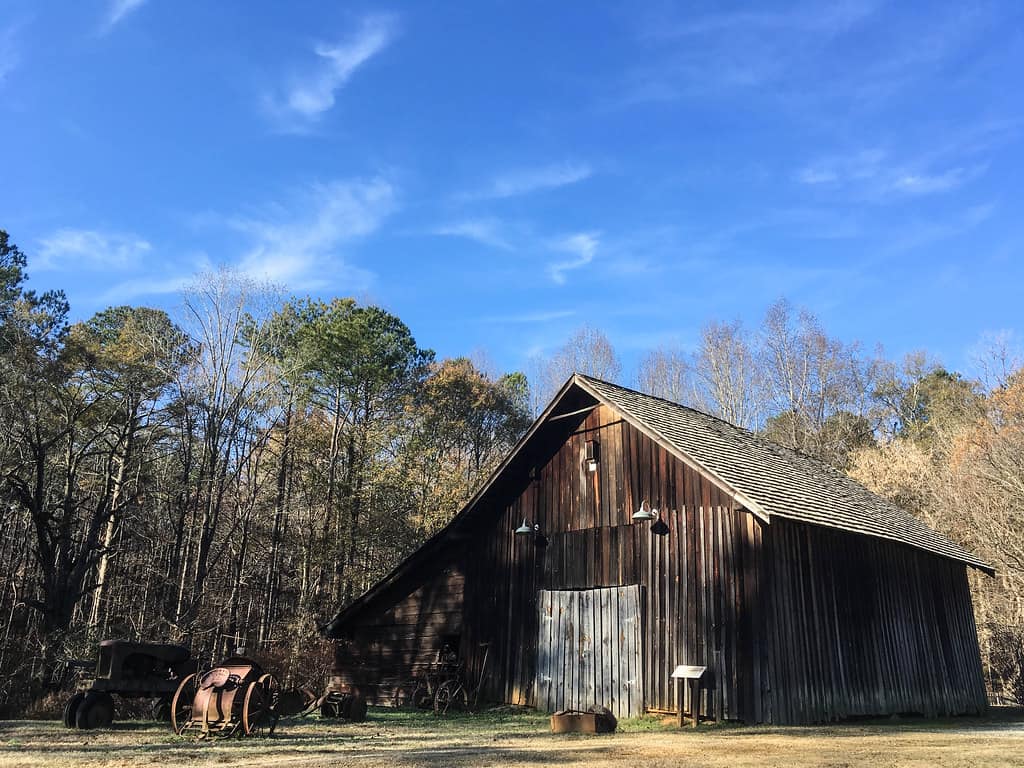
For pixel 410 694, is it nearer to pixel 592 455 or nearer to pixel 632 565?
pixel 632 565

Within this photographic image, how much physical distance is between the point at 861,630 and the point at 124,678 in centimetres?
1390

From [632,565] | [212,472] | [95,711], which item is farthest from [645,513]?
[212,472]

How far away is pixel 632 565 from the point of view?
627 inches

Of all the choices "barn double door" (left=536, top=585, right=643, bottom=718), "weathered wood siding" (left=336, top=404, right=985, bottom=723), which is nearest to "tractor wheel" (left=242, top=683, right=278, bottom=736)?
"barn double door" (left=536, top=585, right=643, bottom=718)

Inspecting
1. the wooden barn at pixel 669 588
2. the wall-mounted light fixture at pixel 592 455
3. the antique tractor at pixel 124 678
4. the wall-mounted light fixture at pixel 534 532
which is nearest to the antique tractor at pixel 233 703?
the antique tractor at pixel 124 678

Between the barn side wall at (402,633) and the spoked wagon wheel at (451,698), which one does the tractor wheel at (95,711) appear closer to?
the spoked wagon wheel at (451,698)

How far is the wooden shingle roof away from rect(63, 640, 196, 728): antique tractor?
9797 millimetres

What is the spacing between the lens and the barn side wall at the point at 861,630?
1409 cm

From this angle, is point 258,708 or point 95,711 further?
point 95,711

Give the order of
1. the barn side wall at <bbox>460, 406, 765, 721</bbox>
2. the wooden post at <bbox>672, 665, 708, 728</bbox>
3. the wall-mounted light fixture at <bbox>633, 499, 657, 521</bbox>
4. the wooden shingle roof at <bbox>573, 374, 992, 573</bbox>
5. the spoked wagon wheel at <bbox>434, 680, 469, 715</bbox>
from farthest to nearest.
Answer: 1. the spoked wagon wheel at <bbox>434, 680, 469, 715</bbox>
2. the wall-mounted light fixture at <bbox>633, 499, 657, 521</bbox>
3. the wooden shingle roof at <bbox>573, 374, 992, 573</bbox>
4. the barn side wall at <bbox>460, 406, 765, 721</bbox>
5. the wooden post at <bbox>672, 665, 708, 728</bbox>

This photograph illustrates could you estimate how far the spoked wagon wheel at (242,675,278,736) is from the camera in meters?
11.3

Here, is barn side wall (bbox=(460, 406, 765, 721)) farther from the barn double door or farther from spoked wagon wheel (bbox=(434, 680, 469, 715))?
spoked wagon wheel (bbox=(434, 680, 469, 715))

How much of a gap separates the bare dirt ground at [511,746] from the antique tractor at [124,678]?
45 centimetres

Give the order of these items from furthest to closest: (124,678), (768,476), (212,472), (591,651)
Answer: (212,472) → (768,476) → (591,651) → (124,678)
